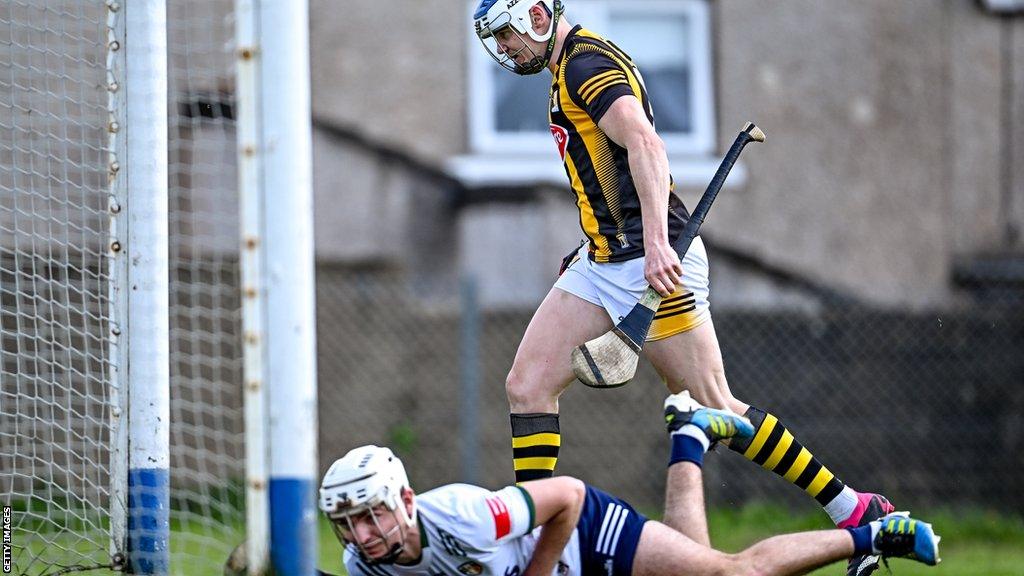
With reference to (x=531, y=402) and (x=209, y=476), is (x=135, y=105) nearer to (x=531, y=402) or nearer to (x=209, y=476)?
(x=531, y=402)

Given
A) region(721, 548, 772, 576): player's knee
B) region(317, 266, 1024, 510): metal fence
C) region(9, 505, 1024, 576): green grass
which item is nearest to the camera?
region(721, 548, 772, 576): player's knee

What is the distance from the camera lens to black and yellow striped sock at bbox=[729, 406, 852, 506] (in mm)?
5395

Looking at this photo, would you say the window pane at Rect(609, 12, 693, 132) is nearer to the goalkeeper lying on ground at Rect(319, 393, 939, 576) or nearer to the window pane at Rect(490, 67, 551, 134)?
the window pane at Rect(490, 67, 551, 134)

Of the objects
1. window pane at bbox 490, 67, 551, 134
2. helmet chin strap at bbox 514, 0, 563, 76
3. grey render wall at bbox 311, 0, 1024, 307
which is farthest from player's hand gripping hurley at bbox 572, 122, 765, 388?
window pane at bbox 490, 67, 551, 134

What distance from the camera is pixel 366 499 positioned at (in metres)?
4.31

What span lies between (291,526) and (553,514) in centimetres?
84

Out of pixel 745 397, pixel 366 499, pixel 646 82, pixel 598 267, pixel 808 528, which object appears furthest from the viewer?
pixel 646 82

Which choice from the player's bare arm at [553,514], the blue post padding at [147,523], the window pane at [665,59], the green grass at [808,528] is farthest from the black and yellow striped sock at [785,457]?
the window pane at [665,59]

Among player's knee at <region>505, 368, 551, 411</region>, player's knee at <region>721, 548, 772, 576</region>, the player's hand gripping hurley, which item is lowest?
player's knee at <region>721, 548, 772, 576</region>

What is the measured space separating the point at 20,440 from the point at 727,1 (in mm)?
7248

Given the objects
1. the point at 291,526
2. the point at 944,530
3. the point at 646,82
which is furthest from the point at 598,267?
the point at 646,82

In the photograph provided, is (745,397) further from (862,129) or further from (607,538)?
(607,538)

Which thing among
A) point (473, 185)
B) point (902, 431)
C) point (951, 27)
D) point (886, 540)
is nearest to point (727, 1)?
point (951, 27)

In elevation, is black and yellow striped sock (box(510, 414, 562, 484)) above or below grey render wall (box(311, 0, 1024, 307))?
below
